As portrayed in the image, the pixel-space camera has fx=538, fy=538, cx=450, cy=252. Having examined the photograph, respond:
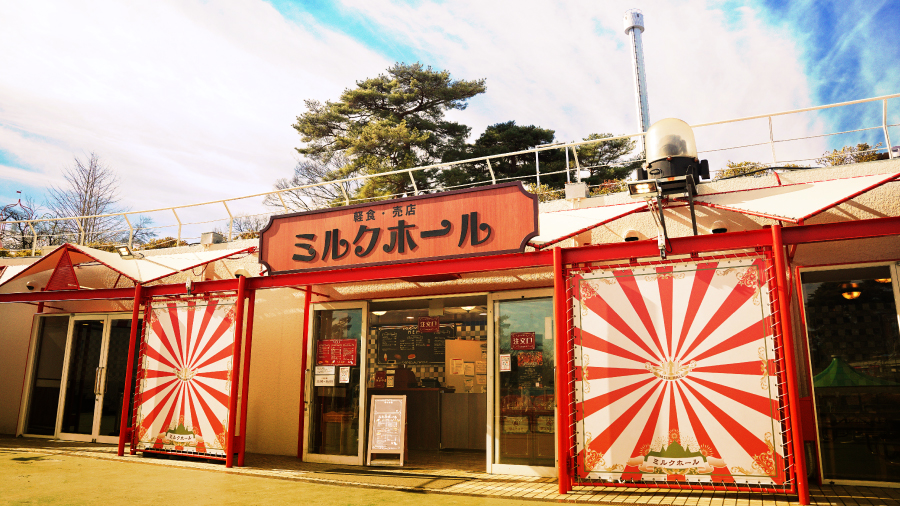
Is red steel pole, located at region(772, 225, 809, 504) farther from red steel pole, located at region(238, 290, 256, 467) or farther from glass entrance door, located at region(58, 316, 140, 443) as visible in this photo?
glass entrance door, located at region(58, 316, 140, 443)

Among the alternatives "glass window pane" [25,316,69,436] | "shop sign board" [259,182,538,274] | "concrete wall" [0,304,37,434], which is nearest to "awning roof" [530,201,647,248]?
"shop sign board" [259,182,538,274]

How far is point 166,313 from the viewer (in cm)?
731

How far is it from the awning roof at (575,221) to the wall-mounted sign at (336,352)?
122 inches

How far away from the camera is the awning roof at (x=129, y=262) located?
24.5 ft

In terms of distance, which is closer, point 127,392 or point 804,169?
point 804,169

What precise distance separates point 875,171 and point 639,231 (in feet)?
7.64

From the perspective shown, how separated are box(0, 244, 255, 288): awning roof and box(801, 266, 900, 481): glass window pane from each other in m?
6.86

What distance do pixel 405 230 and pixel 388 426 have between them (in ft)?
8.46

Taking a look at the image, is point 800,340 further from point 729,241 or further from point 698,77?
point 698,77

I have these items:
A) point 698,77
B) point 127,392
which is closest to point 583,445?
point 127,392

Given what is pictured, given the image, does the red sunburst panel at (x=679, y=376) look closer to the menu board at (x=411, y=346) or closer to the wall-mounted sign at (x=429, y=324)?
the wall-mounted sign at (x=429, y=324)

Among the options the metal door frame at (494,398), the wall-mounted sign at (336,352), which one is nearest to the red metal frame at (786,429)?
the metal door frame at (494,398)

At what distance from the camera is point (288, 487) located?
17.2ft

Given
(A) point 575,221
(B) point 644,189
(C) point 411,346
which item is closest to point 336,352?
(C) point 411,346
